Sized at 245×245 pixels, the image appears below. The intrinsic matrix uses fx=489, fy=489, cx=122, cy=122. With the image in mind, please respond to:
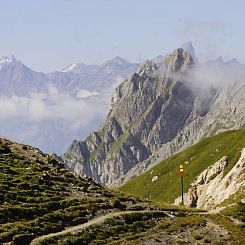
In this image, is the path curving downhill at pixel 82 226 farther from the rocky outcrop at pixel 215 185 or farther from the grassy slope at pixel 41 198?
the rocky outcrop at pixel 215 185

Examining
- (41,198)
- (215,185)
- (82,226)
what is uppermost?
(215,185)

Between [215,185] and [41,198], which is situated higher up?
[215,185]

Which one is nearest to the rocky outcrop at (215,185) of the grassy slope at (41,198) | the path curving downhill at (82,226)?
the grassy slope at (41,198)

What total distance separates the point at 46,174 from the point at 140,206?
507 inches

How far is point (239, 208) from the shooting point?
5981 centimetres

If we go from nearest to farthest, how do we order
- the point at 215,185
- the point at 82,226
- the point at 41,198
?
the point at 82,226 → the point at 41,198 → the point at 215,185

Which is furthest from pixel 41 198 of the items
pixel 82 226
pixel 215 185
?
pixel 215 185

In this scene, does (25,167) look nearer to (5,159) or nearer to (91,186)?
(5,159)

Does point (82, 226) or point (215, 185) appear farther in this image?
point (215, 185)

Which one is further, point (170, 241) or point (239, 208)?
point (239, 208)

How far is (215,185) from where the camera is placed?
16088 cm

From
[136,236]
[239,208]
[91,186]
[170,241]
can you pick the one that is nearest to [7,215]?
[136,236]

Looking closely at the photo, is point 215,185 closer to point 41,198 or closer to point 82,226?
point 41,198

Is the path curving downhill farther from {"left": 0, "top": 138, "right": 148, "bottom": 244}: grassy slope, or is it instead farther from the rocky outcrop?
the rocky outcrop
